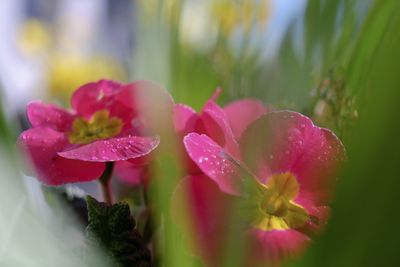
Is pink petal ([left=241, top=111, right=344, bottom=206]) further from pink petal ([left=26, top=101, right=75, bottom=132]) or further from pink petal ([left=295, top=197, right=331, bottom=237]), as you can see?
pink petal ([left=26, top=101, right=75, bottom=132])

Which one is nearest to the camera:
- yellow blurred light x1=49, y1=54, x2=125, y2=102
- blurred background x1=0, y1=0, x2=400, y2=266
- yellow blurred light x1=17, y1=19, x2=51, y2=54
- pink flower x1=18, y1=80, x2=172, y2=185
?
blurred background x1=0, y1=0, x2=400, y2=266

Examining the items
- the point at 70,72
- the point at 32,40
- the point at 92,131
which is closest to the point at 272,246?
the point at 92,131

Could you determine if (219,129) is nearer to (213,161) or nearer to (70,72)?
(213,161)

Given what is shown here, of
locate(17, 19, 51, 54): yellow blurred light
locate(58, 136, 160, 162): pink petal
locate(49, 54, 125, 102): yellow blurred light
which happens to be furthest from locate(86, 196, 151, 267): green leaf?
locate(17, 19, 51, 54): yellow blurred light

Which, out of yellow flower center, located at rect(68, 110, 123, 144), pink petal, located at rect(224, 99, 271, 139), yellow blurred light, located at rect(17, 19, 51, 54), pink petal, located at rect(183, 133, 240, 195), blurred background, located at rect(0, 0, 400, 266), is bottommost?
yellow blurred light, located at rect(17, 19, 51, 54)

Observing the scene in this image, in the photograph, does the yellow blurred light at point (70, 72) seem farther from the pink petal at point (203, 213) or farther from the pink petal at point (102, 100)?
the pink petal at point (203, 213)

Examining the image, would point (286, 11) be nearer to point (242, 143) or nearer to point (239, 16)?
point (239, 16)

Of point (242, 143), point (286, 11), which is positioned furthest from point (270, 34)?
point (242, 143)
